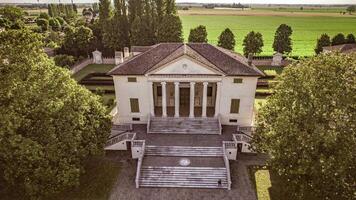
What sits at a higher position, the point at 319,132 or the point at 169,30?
the point at 169,30

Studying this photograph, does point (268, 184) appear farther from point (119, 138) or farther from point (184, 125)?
point (119, 138)

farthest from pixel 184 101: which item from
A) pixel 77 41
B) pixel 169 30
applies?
pixel 77 41

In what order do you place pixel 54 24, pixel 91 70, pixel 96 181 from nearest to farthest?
pixel 96 181 < pixel 91 70 < pixel 54 24

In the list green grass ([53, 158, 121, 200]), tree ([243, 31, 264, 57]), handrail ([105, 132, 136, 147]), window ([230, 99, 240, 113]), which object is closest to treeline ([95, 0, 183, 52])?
tree ([243, 31, 264, 57])

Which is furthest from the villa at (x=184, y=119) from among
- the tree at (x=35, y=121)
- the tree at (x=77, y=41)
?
the tree at (x=77, y=41)

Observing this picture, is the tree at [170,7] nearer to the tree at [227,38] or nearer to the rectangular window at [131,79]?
the tree at [227,38]

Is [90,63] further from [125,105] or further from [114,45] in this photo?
[125,105]

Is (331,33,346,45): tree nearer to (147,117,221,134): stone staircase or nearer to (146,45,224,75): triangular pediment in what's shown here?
(147,117,221,134): stone staircase

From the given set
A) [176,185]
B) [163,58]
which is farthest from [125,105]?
[176,185]
